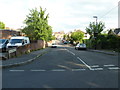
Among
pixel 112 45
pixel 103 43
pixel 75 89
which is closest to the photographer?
pixel 75 89

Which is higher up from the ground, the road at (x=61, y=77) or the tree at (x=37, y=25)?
the tree at (x=37, y=25)

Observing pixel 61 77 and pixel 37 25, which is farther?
pixel 37 25

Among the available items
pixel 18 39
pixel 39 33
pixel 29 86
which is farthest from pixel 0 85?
pixel 39 33

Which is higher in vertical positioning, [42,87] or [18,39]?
[18,39]

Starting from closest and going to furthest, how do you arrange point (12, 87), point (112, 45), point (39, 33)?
point (12, 87), point (112, 45), point (39, 33)

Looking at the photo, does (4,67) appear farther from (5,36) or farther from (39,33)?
(5,36)

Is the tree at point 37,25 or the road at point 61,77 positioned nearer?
the road at point 61,77

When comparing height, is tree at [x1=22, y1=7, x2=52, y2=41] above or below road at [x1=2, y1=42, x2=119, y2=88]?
above

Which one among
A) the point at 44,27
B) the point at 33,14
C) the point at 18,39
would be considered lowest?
the point at 18,39

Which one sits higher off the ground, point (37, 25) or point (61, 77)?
point (37, 25)

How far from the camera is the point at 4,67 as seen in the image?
33.8 feet

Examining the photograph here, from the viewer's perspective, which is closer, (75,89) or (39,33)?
(75,89)

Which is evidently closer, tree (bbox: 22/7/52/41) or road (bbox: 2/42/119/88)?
road (bbox: 2/42/119/88)

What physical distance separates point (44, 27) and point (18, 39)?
19763mm
